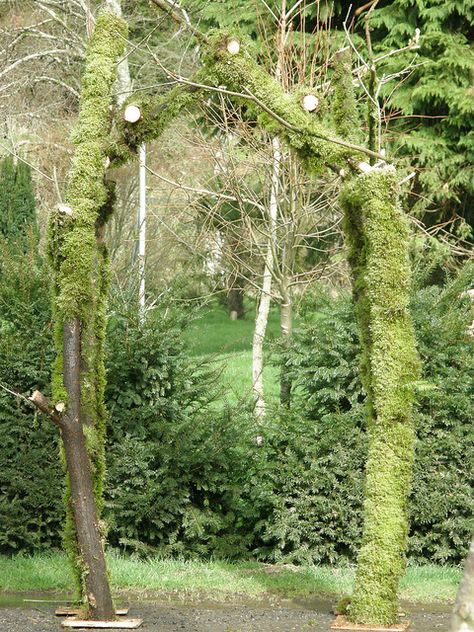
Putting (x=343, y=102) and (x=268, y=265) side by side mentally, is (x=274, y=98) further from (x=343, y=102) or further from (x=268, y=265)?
(x=268, y=265)

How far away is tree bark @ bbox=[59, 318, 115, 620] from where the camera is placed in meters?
6.45

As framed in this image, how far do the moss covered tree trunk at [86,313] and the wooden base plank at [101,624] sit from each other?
0.06 metres

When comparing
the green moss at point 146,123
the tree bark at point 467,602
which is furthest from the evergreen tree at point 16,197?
the tree bark at point 467,602

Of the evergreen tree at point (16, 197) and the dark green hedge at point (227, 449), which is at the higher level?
the evergreen tree at point (16, 197)

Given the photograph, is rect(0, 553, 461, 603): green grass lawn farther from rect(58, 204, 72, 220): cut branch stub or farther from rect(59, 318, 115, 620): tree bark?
rect(58, 204, 72, 220): cut branch stub

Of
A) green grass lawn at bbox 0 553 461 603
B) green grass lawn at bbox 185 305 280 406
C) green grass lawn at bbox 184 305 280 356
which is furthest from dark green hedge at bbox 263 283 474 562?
green grass lawn at bbox 184 305 280 356

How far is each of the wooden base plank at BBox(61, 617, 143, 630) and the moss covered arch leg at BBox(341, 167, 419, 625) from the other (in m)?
1.41

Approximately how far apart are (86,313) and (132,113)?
4.61ft

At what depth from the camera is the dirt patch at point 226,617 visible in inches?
257

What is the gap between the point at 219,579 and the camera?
798 centimetres

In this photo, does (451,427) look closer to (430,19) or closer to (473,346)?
(473,346)

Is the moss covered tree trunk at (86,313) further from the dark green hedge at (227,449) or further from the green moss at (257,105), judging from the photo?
the dark green hedge at (227,449)

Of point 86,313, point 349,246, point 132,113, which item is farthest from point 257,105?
point 86,313

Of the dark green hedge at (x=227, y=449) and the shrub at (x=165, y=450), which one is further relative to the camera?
the shrub at (x=165, y=450)
